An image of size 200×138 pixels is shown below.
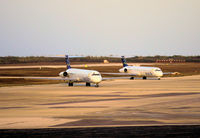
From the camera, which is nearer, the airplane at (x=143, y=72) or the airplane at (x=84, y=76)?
the airplane at (x=84, y=76)

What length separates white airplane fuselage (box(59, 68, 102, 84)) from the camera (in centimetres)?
5725

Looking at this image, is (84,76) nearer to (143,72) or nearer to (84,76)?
(84,76)

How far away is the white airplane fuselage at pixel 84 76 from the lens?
57.2 meters

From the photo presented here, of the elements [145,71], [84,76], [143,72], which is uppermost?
[84,76]

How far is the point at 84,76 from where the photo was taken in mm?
58312

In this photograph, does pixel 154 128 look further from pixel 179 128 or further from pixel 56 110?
pixel 56 110

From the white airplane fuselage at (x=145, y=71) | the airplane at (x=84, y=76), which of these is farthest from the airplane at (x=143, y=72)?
the airplane at (x=84, y=76)

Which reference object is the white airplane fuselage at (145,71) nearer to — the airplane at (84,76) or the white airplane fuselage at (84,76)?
the airplane at (84,76)

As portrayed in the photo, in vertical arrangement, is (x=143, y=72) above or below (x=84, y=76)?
below

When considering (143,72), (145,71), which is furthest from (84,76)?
(143,72)

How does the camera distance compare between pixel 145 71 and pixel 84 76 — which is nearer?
pixel 84 76

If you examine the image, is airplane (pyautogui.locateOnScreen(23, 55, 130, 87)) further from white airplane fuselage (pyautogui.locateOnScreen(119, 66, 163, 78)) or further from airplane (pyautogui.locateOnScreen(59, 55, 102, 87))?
white airplane fuselage (pyautogui.locateOnScreen(119, 66, 163, 78))

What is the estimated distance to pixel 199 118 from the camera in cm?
2503

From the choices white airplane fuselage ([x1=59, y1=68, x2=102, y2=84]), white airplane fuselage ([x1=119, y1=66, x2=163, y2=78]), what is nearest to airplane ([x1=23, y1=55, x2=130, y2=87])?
white airplane fuselage ([x1=59, y1=68, x2=102, y2=84])
